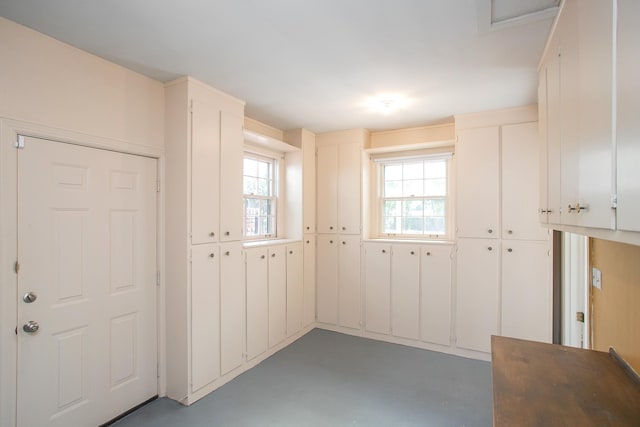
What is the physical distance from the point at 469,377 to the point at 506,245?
1363mm

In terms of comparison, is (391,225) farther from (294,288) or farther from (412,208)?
(294,288)

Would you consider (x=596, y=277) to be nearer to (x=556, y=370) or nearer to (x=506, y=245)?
(x=556, y=370)

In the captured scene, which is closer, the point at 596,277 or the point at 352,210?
the point at 596,277

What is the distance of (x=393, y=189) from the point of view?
4.19 meters

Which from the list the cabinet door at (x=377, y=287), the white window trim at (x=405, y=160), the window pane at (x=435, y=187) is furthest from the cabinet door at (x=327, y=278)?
the window pane at (x=435, y=187)

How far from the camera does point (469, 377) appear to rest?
2.96 m

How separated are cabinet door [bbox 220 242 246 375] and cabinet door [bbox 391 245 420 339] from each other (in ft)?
5.99

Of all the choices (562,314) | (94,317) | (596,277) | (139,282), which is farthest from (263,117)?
(562,314)

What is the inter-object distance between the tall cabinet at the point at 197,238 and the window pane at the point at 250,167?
737 mm

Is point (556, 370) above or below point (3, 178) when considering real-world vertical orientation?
below

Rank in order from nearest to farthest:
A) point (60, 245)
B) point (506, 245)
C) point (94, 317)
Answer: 1. point (60, 245)
2. point (94, 317)
3. point (506, 245)

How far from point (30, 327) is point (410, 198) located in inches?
147

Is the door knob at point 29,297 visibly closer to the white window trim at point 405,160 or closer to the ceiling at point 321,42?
the ceiling at point 321,42

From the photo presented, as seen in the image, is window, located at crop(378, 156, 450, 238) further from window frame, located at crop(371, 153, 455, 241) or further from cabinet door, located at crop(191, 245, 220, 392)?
cabinet door, located at crop(191, 245, 220, 392)
